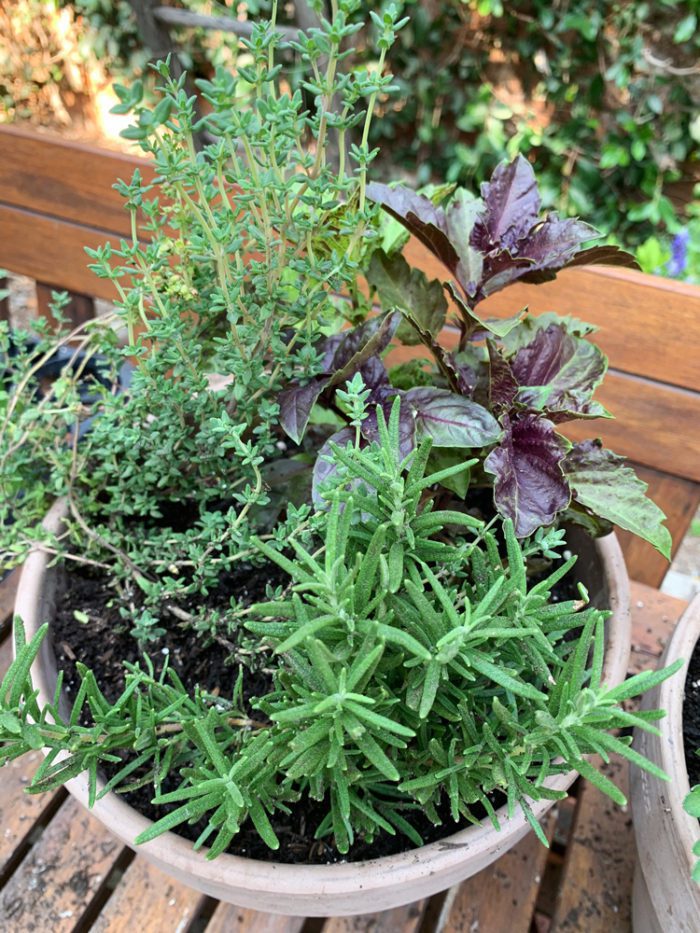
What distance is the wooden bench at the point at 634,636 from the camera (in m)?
0.75

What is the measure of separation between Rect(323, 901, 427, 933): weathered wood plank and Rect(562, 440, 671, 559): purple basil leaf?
1.46 ft

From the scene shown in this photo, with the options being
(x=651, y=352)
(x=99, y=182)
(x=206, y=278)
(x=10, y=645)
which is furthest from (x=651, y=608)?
(x=99, y=182)

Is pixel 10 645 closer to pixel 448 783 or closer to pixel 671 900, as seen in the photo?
pixel 448 783

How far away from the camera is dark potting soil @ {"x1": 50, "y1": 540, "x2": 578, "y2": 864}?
0.64 metres

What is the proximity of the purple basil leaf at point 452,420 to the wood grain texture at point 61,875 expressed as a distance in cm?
55

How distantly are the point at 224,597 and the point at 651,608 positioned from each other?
587 millimetres

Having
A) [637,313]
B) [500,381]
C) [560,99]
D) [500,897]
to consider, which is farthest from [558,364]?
[560,99]

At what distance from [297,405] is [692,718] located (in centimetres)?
50

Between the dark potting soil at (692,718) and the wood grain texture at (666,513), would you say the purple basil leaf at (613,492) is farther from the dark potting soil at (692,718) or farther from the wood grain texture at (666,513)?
the wood grain texture at (666,513)

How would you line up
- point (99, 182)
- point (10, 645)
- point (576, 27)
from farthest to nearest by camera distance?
A: point (576, 27) < point (99, 182) < point (10, 645)

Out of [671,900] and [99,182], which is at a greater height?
[99,182]

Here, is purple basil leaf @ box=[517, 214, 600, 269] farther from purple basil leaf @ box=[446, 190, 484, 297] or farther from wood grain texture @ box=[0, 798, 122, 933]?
wood grain texture @ box=[0, 798, 122, 933]

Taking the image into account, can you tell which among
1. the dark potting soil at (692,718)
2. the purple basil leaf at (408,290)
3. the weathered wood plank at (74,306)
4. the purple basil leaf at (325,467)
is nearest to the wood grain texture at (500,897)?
the dark potting soil at (692,718)

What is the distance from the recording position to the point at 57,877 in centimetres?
77
